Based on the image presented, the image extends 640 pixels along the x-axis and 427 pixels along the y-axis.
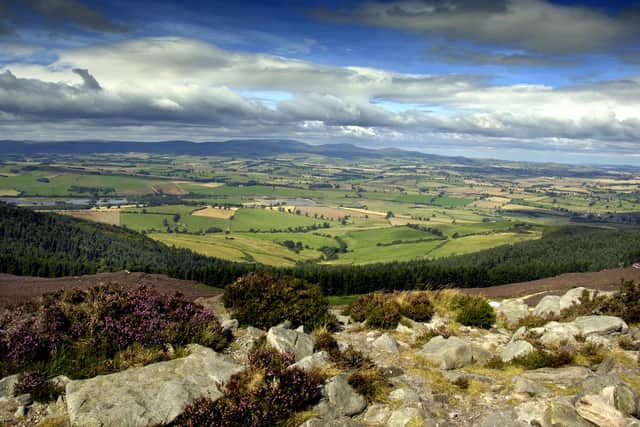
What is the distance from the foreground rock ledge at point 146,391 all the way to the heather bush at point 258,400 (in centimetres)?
46

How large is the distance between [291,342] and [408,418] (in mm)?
5079

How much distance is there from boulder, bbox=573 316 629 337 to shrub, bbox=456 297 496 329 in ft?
11.3

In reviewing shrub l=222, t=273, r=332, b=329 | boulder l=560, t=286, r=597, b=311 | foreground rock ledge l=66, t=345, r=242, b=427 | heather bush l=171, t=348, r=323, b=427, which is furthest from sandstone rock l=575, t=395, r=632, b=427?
boulder l=560, t=286, r=597, b=311

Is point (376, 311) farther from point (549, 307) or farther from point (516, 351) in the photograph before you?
point (549, 307)

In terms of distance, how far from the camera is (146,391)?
9.55m

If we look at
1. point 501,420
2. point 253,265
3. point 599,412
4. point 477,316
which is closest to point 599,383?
point 599,412

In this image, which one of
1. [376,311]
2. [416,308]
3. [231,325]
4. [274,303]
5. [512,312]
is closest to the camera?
[231,325]

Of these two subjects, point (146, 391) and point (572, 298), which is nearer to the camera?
Result: point (146, 391)

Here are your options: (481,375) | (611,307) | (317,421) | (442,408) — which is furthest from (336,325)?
(611,307)

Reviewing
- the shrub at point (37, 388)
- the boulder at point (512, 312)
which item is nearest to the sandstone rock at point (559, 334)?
the boulder at point (512, 312)

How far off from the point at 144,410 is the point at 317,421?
12.1ft

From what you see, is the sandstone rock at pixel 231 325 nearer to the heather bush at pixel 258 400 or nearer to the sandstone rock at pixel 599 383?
the heather bush at pixel 258 400

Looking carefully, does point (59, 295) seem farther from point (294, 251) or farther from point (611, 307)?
point (294, 251)

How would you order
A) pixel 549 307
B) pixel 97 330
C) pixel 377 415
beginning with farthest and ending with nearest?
pixel 549 307 < pixel 97 330 < pixel 377 415
